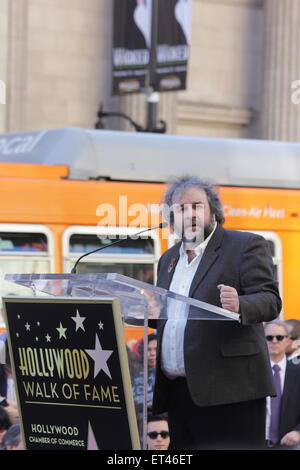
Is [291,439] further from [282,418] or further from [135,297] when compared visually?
[135,297]

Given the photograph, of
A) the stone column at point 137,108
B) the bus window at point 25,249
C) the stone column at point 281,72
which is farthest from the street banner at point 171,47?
the bus window at point 25,249

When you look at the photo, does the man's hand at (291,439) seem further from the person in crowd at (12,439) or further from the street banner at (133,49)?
the street banner at (133,49)

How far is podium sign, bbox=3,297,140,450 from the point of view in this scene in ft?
15.0

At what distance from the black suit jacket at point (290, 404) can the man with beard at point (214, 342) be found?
11.1ft

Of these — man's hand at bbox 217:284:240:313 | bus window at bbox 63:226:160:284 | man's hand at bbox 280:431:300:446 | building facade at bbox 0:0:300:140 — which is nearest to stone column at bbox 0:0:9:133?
building facade at bbox 0:0:300:140

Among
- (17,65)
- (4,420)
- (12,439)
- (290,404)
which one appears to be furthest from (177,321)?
(17,65)

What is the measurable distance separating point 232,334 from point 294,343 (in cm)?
446

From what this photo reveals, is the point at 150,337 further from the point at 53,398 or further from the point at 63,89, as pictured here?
the point at 63,89

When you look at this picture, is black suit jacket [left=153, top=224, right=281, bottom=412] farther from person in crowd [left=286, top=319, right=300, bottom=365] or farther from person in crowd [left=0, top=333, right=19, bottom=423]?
person in crowd [left=286, top=319, right=300, bottom=365]

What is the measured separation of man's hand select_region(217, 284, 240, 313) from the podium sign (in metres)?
0.45

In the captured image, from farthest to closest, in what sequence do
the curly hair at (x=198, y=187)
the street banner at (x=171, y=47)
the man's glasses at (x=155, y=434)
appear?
the street banner at (x=171, y=47), the man's glasses at (x=155, y=434), the curly hair at (x=198, y=187)

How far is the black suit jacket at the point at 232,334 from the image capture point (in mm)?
4871

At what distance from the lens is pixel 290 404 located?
8.37 meters

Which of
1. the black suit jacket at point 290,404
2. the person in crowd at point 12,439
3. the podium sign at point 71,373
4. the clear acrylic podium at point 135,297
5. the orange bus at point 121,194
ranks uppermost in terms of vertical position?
the clear acrylic podium at point 135,297
